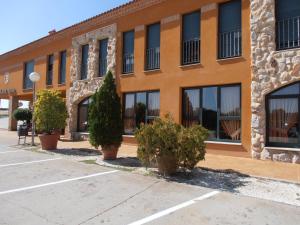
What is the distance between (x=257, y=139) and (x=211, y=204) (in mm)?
5676

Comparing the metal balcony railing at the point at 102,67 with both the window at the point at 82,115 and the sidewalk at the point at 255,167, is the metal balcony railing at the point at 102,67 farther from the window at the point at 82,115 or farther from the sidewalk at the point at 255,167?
the sidewalk at the point at 255,167

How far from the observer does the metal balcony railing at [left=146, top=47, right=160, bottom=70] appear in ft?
48.3

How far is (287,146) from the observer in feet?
34.4

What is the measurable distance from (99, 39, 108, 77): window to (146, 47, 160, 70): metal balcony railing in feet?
10.7

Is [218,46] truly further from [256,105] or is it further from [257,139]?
[257,139]

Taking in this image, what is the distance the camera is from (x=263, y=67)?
10977mm

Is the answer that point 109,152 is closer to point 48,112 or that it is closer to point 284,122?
point 48,112

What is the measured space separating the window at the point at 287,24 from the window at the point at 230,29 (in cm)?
143

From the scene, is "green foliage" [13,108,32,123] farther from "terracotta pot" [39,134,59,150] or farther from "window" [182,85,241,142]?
"window" [182,85,241,142]

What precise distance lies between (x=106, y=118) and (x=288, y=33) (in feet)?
22.8

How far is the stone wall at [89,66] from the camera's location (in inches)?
666

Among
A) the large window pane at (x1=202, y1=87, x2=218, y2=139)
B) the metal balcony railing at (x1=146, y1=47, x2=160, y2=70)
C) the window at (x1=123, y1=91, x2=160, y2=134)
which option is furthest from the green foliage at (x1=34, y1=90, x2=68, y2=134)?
the large window pane at (x1=202, y1=87, x2=218, y2=139)

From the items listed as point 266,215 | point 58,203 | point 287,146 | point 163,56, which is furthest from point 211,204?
point 163,56

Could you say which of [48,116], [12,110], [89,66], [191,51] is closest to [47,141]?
[48,116]
